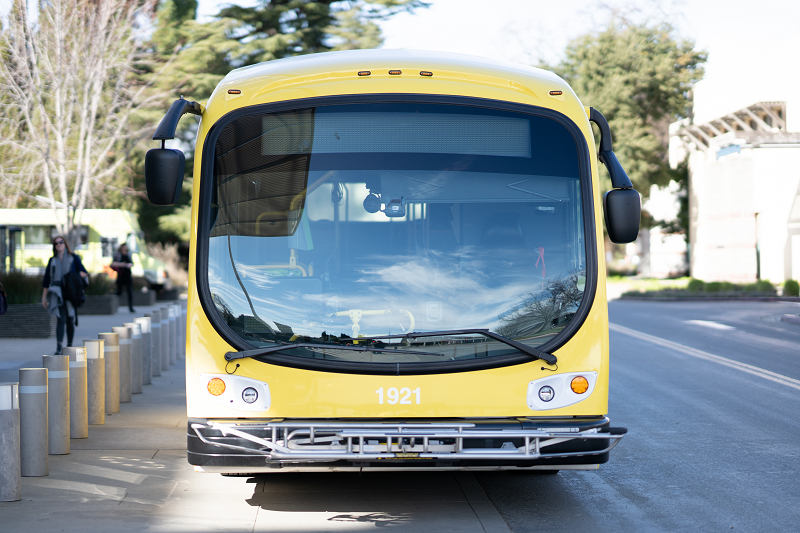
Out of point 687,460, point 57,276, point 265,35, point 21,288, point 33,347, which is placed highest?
point 265,35

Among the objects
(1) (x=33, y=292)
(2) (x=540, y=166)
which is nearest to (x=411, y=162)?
(2) (x=540, y=166)

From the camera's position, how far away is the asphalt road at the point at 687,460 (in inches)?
239

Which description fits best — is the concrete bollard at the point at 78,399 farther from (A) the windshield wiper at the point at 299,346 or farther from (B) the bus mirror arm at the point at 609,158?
(B) the bus mirror arm at the point at 609,158

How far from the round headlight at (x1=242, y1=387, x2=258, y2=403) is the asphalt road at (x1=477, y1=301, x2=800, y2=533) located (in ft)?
5.97

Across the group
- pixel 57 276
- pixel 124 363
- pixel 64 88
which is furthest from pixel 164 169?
pixel 64 88

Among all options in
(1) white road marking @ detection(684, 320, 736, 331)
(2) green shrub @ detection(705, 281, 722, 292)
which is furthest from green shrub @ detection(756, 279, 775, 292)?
(1) white road marking @ detection(684, 320, 736, 331)

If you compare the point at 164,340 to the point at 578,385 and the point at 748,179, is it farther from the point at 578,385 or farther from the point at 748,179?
the point at 748,179

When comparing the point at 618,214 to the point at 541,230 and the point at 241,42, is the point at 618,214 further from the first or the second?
the point at 241,42

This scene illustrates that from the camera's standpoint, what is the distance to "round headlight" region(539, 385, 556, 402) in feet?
18.8

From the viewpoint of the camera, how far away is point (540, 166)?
6094 mm

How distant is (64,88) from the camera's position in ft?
85.6

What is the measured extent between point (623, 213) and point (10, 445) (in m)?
4.37

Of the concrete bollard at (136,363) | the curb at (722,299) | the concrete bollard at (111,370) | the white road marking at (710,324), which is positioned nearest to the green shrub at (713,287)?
the curb at (722,299)

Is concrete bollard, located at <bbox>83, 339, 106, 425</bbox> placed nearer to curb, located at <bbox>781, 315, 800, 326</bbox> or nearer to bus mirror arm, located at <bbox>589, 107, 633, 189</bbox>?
bus mirror arm, located at <bbox>589, 107, 633, 189</bbox>
